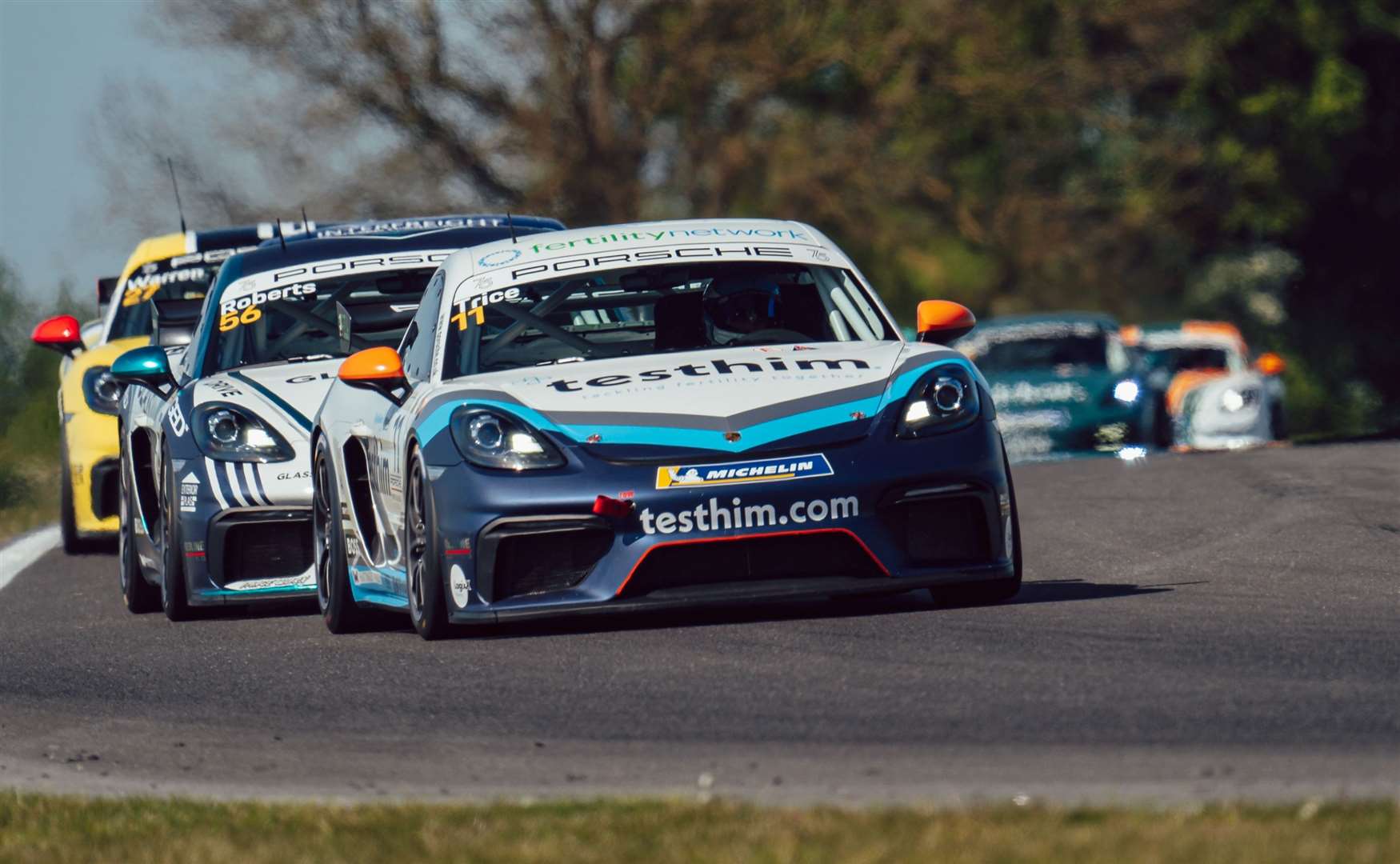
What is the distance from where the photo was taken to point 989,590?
8.70m

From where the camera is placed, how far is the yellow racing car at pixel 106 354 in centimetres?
1465

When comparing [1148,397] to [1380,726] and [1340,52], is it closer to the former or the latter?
[1380,726]

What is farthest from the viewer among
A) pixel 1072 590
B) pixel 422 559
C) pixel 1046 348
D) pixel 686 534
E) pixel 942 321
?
pixel 1046 348

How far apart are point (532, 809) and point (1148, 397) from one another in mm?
16555

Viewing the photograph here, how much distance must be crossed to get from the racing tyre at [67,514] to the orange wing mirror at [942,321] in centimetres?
687

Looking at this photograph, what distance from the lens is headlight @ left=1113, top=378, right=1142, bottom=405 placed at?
69.2 feet

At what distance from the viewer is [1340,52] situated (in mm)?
43000

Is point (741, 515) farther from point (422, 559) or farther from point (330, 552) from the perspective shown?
point (330, 552)

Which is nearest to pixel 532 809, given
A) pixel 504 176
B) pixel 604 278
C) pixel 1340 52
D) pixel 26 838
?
pixel 26 838

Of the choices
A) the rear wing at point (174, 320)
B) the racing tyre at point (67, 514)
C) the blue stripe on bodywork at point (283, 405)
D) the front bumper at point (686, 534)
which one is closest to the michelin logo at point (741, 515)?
the front bumper at point (686, 534)

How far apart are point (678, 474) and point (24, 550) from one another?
863cm

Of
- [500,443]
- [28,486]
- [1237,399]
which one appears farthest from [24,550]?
[1237,399]

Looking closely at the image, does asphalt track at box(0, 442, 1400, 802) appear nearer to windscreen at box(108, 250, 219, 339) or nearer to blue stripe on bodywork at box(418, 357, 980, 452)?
blue stripe on bodywork at box(418, 357, 980, 452)

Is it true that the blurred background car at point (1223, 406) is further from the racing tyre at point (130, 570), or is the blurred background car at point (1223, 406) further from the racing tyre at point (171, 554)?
the racing tyre at point (171, 554)
